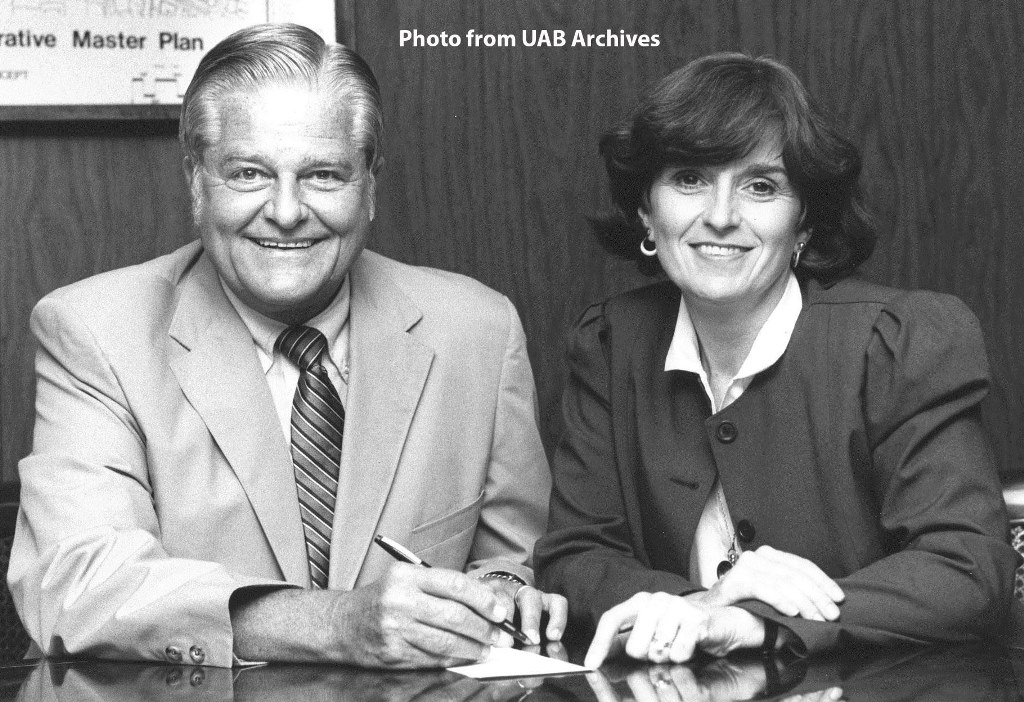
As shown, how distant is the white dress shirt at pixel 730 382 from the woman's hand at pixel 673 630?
1.42 ft

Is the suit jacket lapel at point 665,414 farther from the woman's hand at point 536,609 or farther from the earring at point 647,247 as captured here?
the woman's hand at point 536,609

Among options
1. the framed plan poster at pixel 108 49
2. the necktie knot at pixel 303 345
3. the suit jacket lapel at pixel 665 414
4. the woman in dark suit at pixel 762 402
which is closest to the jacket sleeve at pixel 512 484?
the woman in dark suit at pixel 762 402

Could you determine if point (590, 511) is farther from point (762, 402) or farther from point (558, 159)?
point (558, 159)

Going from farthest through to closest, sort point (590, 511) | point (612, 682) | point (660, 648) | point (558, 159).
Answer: point (558, 159) → point (590, 511) → point (660, 648) → point (612, 682)

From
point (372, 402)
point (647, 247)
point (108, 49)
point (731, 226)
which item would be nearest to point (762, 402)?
point (731, 226)

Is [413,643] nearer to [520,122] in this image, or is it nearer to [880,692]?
[880,692]

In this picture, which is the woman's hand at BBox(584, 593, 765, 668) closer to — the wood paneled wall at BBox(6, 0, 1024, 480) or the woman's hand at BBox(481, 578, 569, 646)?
the woman's hand at BBox(481, 578, 569, 646)

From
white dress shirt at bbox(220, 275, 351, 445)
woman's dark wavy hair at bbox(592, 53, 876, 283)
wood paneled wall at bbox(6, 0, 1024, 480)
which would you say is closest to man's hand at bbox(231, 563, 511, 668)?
white dress shirt at bbox(220, 275, 351, 445)

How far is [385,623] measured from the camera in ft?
5.90

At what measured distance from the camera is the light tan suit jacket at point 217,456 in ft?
6.46

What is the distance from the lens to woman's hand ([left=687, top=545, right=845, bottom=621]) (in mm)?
1855

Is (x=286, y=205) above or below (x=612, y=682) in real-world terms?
above

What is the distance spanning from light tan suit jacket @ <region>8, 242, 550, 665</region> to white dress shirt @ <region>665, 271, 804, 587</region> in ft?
1.07

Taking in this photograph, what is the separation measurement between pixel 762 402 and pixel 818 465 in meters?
0.14
